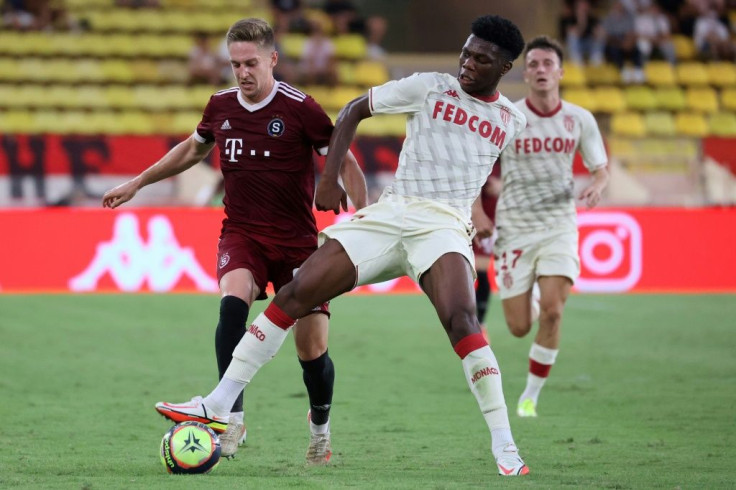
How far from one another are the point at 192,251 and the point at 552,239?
7588 mm

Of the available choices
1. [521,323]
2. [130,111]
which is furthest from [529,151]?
[130,111]

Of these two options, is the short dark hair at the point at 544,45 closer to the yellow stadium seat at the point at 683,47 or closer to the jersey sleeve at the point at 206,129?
the jersey sleeve at the point at 206,129

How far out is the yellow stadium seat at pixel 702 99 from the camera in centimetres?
2277

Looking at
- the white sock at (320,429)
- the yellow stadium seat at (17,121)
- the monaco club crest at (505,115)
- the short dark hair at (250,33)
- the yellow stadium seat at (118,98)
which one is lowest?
the yellow stadium seat at (17,121)

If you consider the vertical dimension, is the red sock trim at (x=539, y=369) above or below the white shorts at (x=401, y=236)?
below

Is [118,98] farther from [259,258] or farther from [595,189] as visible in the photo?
[259,258]

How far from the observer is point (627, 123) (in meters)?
22.0

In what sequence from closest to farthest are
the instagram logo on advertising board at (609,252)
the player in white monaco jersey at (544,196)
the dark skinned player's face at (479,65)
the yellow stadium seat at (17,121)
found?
the dark skinned player's face at (479,65)
the player in white monaco jersey at (544,196)
the instagram logo on advertising board at (609,252)
the yellow stadium seat at (17,121)

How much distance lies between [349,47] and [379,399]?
1468 centimetres

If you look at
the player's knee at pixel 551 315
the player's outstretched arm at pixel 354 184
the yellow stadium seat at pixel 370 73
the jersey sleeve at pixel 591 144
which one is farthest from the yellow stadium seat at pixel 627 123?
the player's outstretched arm at pixel 354 184

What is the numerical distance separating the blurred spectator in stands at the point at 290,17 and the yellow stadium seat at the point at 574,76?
192 inches

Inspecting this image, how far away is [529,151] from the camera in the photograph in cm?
825

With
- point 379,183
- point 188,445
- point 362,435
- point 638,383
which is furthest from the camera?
point 379,183

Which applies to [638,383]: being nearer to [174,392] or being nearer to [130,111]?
[174,392]
